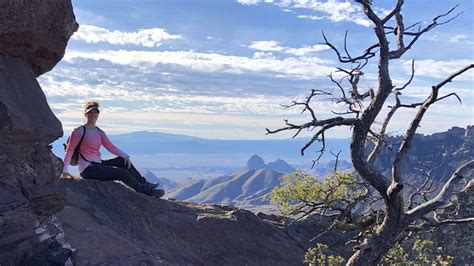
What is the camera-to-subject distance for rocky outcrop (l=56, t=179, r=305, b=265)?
47.8 ft

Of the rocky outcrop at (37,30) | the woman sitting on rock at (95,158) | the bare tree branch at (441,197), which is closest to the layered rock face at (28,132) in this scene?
the rocky outcrop at (37,30)

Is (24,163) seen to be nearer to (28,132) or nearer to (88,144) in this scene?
(28,132)

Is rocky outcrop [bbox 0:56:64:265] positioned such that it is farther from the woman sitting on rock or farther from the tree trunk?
the tree trunk

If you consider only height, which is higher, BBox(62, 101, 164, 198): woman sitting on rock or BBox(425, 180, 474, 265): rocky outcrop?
BBox(62, 101, 164, 198): woman sitting on rock

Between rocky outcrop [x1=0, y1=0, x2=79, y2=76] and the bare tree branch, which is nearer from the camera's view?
rocky outcrop [x1=0, y1=0, x2=79, y2=76]

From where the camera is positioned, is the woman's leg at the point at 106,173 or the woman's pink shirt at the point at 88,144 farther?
the woman's leg at the point at 106,173

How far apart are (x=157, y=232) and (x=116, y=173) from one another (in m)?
2.79

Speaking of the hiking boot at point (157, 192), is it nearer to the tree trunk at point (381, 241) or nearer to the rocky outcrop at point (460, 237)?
the tree trunk at point (381, 241)

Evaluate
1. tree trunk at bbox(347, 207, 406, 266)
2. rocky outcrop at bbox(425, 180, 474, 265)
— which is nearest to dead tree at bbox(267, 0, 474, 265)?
tree trunk at bbox(347, 207, 406, 266)

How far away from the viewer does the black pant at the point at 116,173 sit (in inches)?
715

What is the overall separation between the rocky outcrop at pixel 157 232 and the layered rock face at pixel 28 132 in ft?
3.44

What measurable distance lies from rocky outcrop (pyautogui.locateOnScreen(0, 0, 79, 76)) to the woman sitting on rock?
3401 mm

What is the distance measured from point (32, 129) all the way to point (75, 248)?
3.56 meters

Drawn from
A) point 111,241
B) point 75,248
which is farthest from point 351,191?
point 75,248
